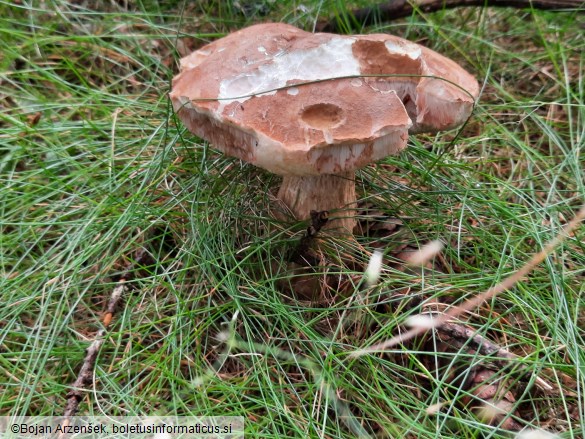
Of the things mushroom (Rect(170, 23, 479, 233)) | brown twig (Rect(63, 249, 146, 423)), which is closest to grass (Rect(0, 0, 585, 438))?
brown twig (Rect(63, 249, 146, 423))

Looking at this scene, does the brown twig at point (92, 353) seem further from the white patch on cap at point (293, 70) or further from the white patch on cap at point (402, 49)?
the white patch on cap at point (402, 49)

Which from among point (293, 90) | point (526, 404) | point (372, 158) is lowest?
point (526, 404)

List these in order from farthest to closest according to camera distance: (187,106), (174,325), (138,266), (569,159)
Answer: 1. (569,159)
2. (138,266)
3. (174,325)
4. (187,106)

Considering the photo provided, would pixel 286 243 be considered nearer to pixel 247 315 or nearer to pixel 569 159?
pixel 247 315

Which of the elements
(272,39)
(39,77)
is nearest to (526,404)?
(272,39)

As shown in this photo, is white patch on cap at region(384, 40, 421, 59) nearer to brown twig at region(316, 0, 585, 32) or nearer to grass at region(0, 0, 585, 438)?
grass at region(0, 0, 585, 438)

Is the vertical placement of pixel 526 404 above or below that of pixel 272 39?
below

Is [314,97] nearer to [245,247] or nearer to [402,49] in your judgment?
[402,49]
